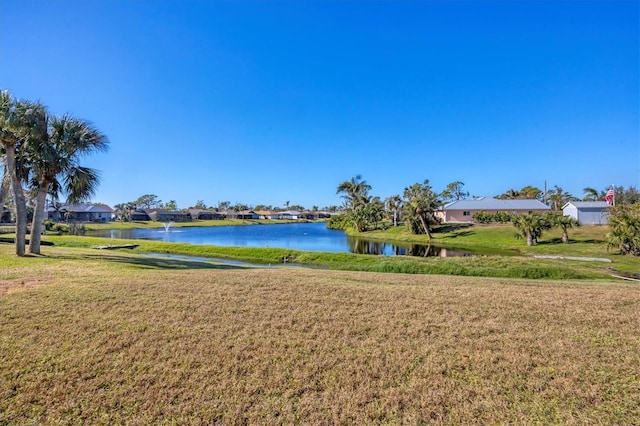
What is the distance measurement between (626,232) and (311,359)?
29.4m

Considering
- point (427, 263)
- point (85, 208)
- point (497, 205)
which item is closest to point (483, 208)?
point (497, 205)

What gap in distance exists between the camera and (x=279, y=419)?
3.85m

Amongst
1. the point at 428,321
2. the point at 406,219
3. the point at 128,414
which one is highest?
the point at 406,219

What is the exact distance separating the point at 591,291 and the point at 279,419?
1005 cm

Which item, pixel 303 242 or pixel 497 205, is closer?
pixel 303 242

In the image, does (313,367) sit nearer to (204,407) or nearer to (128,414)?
(204,407)

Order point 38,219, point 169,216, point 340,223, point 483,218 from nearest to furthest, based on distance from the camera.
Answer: point 38,219 < point 483,218 < point 340,223 < point 169,216

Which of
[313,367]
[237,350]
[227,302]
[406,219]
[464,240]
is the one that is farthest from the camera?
[406,219]

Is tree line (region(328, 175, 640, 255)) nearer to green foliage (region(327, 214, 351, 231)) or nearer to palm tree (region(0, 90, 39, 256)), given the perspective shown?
green foliage (region(327, 214, 351, 231))

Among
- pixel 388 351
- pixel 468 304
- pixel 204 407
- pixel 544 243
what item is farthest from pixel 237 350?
pixel 544 243

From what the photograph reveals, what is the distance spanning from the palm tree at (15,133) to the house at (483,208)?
193 feet

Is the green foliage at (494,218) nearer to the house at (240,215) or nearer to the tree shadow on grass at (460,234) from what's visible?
the tree shadow on grass at (460,234)

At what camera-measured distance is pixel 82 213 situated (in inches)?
3570

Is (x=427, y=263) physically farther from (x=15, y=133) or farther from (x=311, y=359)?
(x=15, y=133)
